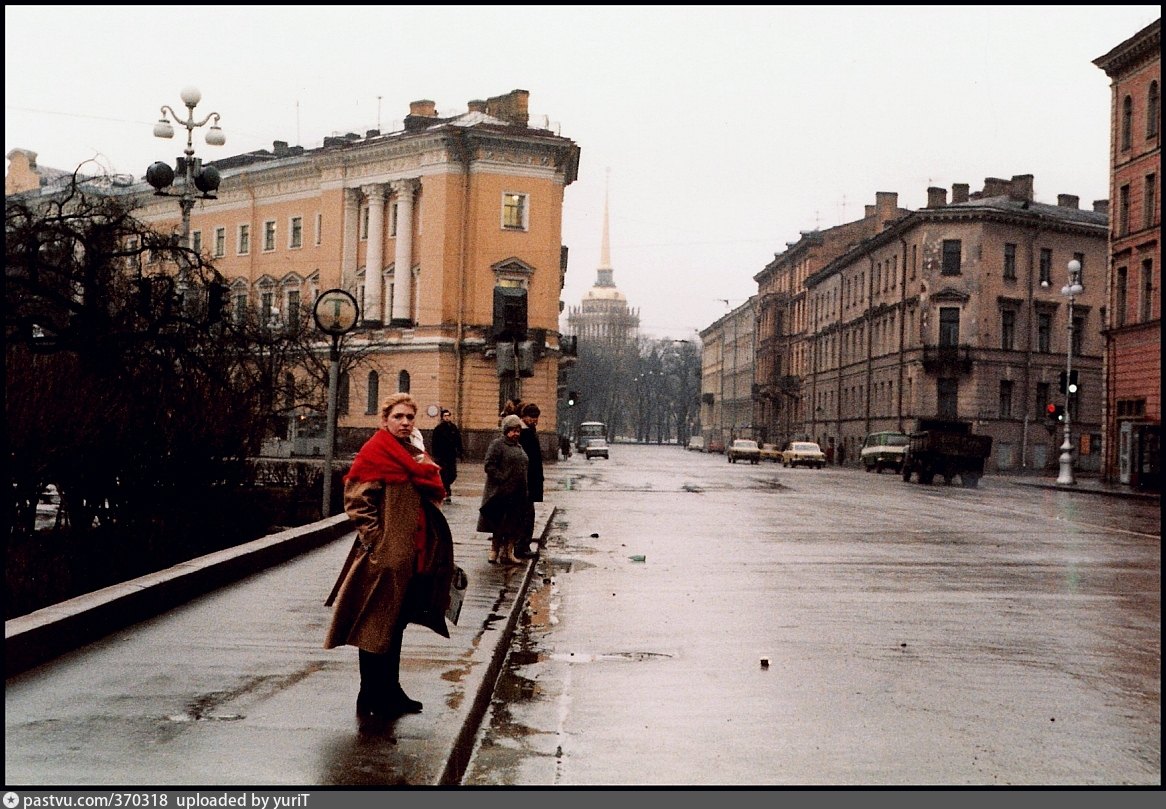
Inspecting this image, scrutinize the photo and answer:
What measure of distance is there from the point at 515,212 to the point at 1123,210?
95.3 ft

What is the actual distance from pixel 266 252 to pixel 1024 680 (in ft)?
242

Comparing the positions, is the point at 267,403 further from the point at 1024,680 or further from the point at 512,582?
the point at 1024,680

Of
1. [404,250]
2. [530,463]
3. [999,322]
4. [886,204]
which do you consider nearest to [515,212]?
[404,250]

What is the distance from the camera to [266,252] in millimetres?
79250

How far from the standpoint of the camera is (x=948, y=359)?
2817 inches

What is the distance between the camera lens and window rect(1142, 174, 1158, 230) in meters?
49.2

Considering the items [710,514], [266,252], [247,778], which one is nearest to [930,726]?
[247,778]

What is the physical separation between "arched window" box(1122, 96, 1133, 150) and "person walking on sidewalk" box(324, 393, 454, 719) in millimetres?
50018

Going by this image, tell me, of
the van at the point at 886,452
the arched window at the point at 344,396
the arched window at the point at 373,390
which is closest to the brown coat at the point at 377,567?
the van at the point at 886,452

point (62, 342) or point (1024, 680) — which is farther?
point (62, 342)

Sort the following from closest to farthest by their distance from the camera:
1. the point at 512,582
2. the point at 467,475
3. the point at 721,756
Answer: the point at 721,756 → the point at 512,582 → the point at 467,475

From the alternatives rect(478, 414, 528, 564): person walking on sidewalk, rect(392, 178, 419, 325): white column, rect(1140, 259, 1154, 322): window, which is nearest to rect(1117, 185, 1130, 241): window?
rect(1140, 259, 1154, 322): window

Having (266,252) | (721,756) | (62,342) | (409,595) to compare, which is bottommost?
(721,756)

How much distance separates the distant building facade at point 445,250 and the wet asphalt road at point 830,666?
47566mm
